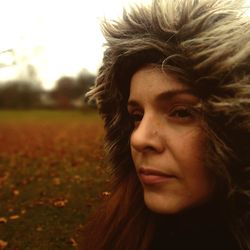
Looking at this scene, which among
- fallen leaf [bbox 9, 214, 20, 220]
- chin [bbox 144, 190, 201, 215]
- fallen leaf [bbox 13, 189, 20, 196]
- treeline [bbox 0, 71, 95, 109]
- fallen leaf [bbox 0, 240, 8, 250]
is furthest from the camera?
treeline [bbox 0, 71, 95, 109]

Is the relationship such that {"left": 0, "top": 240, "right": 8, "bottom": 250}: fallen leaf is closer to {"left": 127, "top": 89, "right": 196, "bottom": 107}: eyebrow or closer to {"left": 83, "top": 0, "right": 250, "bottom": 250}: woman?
{"left": 83, "top": 0, "right": 250, "bottom": 250}: woman

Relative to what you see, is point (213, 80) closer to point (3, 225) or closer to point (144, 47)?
point (144, 47)

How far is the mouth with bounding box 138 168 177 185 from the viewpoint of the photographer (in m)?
1.73

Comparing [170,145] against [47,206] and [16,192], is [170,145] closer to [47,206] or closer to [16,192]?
[47,206]

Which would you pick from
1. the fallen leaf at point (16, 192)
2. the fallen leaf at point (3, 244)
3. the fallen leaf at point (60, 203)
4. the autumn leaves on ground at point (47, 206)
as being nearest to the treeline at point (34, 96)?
the autumn leaves on ground at point (47, 206)

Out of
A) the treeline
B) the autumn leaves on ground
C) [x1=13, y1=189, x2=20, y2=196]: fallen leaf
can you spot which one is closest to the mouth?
the autumn leaves on ground

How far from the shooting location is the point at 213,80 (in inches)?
64.6

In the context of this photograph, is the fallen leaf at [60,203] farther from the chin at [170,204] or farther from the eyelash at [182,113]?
the eyelash at [182,113]

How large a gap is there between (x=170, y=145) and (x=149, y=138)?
0.09m

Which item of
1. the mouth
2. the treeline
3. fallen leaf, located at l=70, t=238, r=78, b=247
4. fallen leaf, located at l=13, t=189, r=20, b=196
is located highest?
the mouth

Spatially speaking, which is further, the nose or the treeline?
the treeline

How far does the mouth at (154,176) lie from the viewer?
173cm

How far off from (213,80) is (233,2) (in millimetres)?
442

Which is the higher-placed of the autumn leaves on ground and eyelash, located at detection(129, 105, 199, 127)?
eyelash, located at detection(129, 105, 199, 127)
